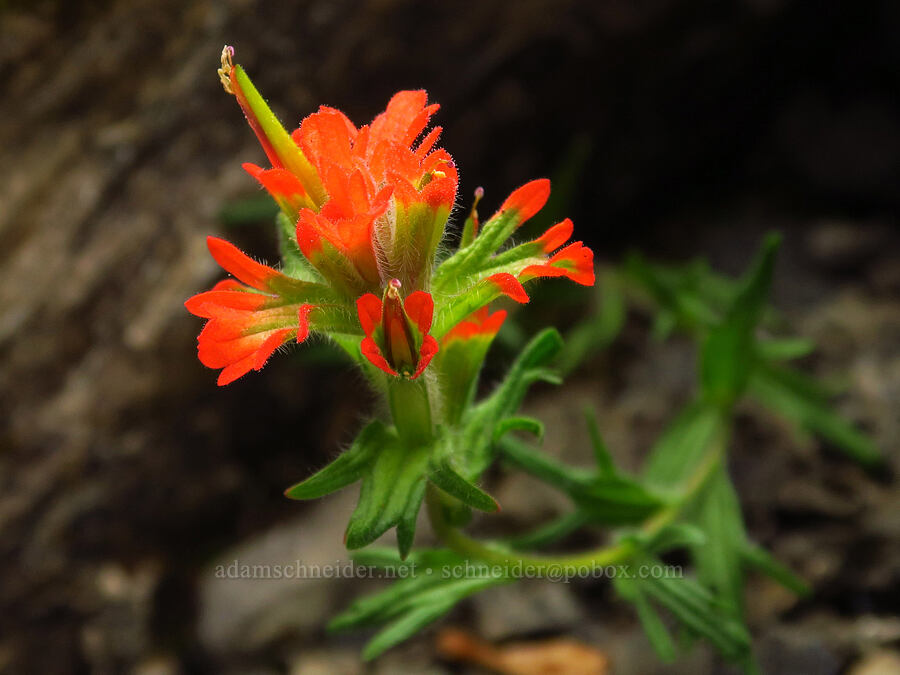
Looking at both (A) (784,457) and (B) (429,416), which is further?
(A) (784,457)

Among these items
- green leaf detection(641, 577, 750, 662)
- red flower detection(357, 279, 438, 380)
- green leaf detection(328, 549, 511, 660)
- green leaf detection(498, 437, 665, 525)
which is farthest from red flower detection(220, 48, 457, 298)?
green leaf detection(641, 577, 750, 662)

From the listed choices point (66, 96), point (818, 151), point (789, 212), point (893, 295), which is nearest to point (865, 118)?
point (818, 151)

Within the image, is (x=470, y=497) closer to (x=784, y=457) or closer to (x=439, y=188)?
(x=439, y=188)

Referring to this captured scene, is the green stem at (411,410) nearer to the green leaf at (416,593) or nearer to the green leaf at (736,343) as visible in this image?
the green leaf at (416,593)

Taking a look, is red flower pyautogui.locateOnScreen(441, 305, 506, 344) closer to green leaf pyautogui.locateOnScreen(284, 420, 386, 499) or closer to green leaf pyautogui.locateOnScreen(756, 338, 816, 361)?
green leaf pyautogui.locateOnScreen(284, 420, 386, 499)

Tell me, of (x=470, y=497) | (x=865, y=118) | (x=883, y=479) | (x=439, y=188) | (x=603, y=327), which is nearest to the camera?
(x=439, y=188)

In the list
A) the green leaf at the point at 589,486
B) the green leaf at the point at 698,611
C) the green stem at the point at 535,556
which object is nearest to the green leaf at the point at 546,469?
the green leaf at the point at 589,486
